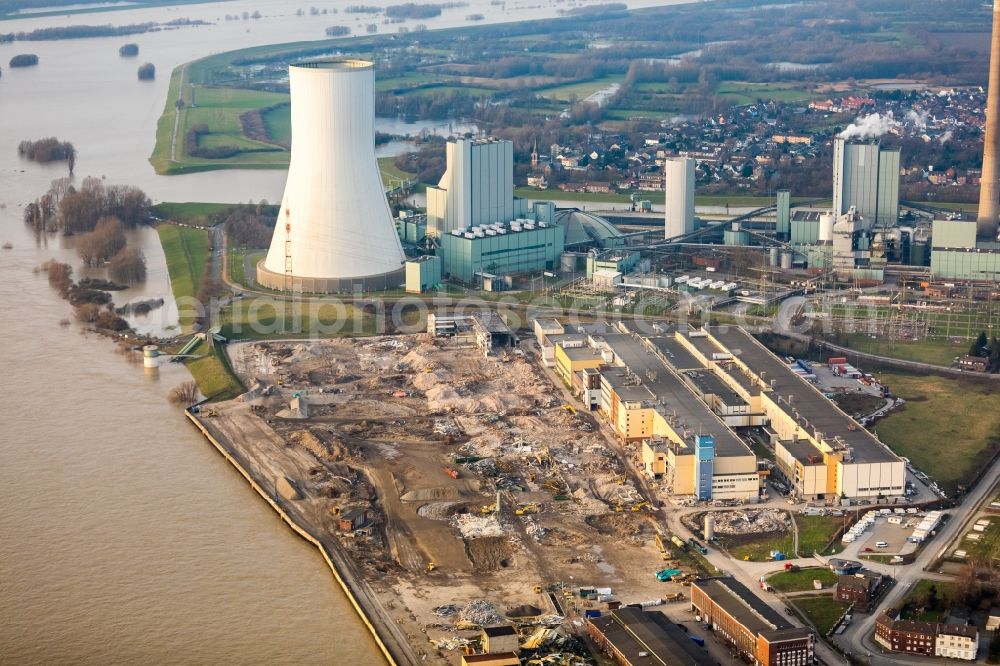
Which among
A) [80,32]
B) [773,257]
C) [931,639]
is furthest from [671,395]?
[80,32]

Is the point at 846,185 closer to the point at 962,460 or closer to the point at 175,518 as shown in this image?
the point at 962,460

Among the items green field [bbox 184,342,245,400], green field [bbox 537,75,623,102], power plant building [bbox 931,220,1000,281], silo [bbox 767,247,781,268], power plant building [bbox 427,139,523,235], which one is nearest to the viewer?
green field [bbox 184,342,245,400]

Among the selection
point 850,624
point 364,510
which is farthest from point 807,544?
point 364,510

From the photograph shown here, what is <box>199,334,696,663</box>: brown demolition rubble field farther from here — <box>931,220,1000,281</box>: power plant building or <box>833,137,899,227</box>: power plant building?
<box>833,137,899,227</box>: power plant building

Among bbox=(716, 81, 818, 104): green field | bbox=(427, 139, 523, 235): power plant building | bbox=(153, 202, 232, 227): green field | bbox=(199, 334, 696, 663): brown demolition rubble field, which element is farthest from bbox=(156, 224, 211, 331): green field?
bbox=(716, 81, 818, 104): green field

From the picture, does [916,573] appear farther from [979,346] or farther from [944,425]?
[979,346]

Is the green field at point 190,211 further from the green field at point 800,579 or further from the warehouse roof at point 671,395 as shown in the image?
the green field at point 800,579
